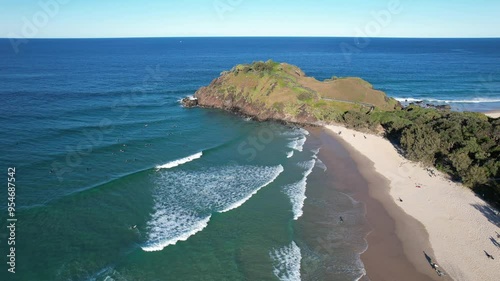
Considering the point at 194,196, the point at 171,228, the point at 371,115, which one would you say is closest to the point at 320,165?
the point at 194,196

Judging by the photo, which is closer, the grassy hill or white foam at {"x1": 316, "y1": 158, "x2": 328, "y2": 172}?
white foam at {"x1": 316, "y1": 158, "x2": 328, "y2": 172}

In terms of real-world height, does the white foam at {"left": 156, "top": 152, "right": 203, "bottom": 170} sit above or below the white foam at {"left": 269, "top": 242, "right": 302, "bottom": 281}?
above

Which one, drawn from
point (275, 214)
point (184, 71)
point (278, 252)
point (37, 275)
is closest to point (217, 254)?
point (278, 252)

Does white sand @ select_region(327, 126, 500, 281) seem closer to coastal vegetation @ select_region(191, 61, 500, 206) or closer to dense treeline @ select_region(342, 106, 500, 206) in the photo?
dense treeline @ select_region(342, 106, 500, 206)

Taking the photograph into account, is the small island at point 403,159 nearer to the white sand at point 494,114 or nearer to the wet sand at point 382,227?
the wet sand at point 382,227

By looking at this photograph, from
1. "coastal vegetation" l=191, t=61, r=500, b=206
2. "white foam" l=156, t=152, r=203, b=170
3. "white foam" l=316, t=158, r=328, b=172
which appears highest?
"coastal vegetation" l=191, t=61, r=500, b=206

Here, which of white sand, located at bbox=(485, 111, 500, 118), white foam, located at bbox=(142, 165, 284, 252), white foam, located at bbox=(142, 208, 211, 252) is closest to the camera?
white foam, located at bbox=(142, 208, 211, 252)

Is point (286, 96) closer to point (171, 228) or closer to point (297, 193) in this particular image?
point (297, 193)

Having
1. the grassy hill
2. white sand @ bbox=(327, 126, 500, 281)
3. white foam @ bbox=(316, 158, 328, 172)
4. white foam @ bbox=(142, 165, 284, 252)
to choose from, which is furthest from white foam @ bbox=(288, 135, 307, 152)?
white sand @ bbox=(327, 126, 500, 281)
